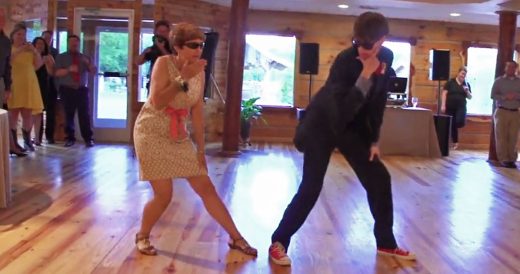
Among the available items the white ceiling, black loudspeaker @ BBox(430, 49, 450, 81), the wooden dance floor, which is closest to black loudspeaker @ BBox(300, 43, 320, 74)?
the white ceiling

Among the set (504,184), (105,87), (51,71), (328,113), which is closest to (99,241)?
(328,113)

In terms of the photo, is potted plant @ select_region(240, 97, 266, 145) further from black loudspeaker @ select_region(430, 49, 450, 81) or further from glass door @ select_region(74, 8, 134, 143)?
black loudspeaker @ select_region(430, 49, 450, 81)

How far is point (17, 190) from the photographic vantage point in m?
4.50

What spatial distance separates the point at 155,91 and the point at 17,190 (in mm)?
2369

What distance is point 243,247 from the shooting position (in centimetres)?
302

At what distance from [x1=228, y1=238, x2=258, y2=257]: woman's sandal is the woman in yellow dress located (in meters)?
4.42

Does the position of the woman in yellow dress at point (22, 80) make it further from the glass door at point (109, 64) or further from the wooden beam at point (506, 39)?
the wooden beam at point (506, 39)

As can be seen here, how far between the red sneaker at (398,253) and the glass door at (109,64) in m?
6.00

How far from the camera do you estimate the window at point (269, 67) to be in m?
9.94

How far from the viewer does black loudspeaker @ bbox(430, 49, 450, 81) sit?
9125mm

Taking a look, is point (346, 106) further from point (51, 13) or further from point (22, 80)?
point (51, 13)

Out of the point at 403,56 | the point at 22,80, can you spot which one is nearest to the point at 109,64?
the point at 22,80

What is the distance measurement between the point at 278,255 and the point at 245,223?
0.88 metres

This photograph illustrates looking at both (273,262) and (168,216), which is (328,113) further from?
(168,216)
